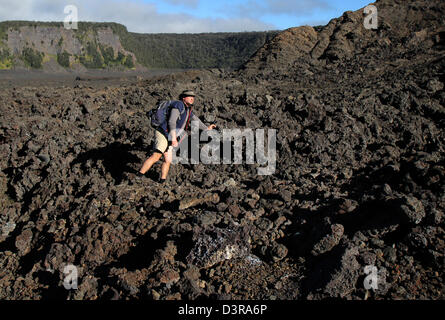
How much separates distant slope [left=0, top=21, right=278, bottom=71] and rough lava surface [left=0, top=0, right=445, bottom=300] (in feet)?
92.0

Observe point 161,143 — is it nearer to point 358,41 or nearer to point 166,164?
point 166,164

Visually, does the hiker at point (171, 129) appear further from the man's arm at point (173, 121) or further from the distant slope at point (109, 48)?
the distant slope at point (109, 48)

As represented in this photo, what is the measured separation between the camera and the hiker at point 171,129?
4277mm

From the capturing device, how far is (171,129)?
14.0ft

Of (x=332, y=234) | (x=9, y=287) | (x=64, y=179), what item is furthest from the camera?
(x=64, y=179)

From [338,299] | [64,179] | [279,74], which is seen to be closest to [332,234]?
[338,299]

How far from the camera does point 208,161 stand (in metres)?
A: 5.12

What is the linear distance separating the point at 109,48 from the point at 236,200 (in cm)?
4316

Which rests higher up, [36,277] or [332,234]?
[332,234]

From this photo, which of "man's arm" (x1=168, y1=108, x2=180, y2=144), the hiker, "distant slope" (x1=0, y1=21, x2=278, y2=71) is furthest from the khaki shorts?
"distant slope" (x1=0, y1=21, x2=278, y2=71)

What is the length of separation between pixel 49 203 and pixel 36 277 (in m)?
1.39

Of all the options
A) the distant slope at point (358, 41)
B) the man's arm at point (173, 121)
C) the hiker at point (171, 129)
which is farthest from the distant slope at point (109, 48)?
the man's arm at point (173, 121)

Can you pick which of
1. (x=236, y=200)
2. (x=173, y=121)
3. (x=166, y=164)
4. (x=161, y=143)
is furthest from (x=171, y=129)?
(x=236, y=200)
